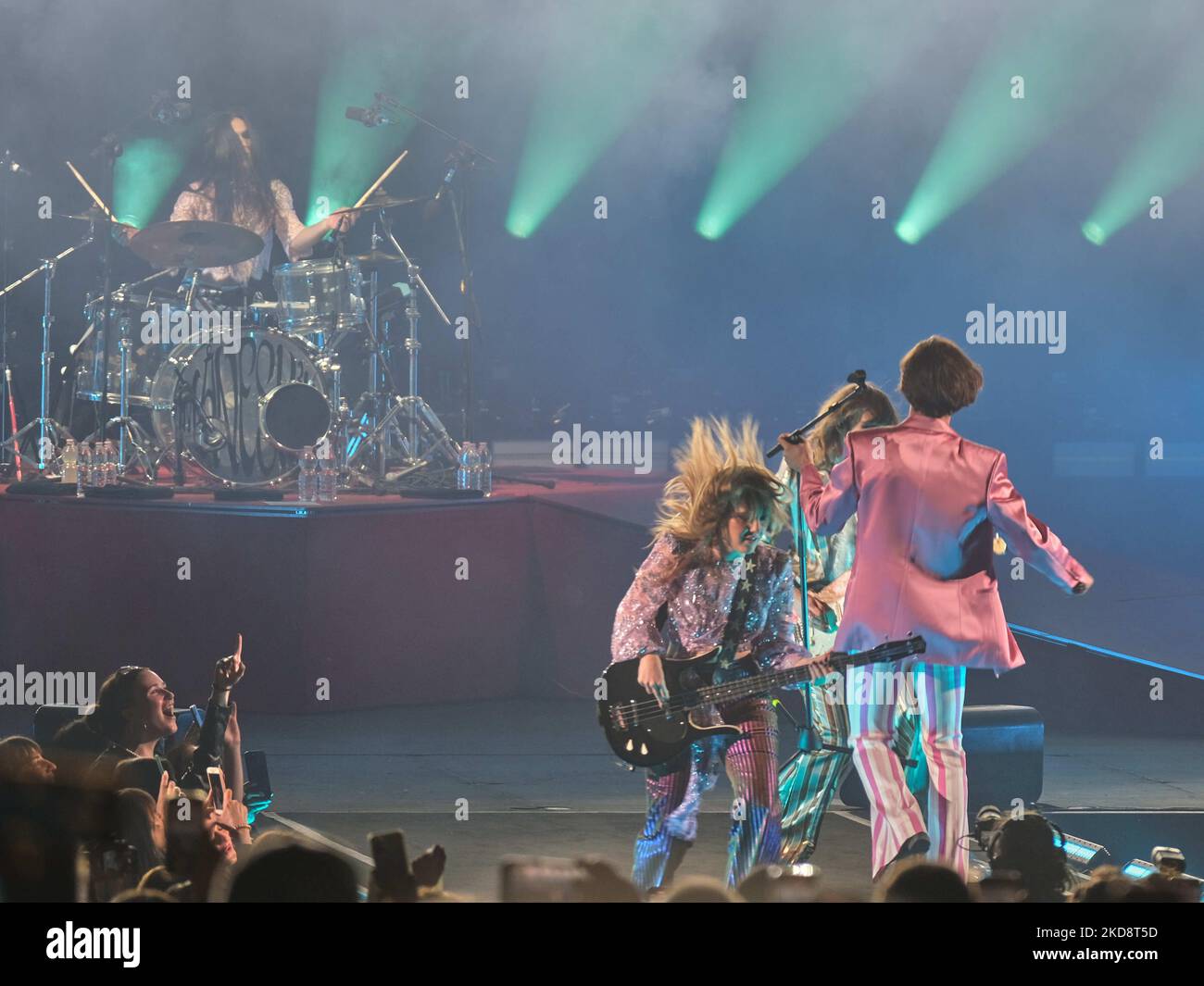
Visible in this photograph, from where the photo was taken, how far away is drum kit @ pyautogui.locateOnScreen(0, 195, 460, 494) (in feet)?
28.3

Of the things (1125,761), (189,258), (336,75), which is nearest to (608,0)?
(336,75)

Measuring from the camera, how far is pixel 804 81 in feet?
33.2

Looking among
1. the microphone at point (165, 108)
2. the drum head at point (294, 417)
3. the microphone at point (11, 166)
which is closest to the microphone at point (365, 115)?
the microphone at point (165, 108)

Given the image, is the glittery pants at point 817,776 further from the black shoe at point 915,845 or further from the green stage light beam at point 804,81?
the green stage light beam at point 804,81

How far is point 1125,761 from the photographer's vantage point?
6.73 meters

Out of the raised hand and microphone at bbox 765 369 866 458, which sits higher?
microphone at bbox 765 369 866 458

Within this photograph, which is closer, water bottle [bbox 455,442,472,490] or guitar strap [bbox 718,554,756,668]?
guitar strap [bbox 718,554,756,668]

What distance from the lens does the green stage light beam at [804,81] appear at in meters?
9.96

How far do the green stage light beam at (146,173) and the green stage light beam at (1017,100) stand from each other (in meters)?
4.70

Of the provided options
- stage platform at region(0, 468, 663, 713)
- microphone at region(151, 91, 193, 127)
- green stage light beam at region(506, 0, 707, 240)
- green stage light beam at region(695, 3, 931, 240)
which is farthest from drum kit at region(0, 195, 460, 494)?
green stage light beam at region(695, 3, 931, 240)

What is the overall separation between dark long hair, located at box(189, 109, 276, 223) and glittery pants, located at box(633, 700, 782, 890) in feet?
21.1

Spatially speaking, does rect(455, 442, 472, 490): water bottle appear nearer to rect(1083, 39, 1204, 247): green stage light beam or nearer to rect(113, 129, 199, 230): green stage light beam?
rect(113, 129, 199, 230): green stage light beam
